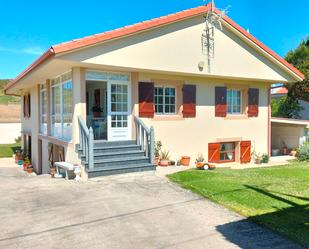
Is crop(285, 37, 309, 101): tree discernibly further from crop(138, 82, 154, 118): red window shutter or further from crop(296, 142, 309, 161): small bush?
crop(138, 82, 154, 118): red window shutter

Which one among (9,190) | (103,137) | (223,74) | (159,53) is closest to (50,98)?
(103,137)

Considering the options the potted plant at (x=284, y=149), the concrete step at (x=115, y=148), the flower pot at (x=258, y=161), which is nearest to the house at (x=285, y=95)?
the potted plant at (x=284, y=149)

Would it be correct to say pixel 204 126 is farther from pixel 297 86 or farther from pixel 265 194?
pixel 297 86

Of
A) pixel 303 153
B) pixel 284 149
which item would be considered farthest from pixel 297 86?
pixel 303 153

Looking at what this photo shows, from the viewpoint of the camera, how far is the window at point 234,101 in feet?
46.5

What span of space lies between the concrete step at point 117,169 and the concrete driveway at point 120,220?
2.63ft

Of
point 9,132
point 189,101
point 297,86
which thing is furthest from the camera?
point 9,132

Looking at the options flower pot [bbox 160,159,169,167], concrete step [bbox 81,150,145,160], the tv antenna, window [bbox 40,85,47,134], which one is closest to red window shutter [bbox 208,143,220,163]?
flower pot [bbox 160,159,169,167]

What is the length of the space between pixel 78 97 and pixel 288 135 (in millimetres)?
11998

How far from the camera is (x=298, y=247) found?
176 inches

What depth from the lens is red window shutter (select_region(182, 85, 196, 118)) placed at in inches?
488

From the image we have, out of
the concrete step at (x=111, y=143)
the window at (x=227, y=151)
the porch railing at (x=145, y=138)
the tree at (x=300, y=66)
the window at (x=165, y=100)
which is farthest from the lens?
the tree at (x=300, y=66)

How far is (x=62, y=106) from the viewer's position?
39.5 feet

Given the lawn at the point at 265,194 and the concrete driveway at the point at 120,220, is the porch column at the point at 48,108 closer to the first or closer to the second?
the concrete driveway at the point at 120,220
